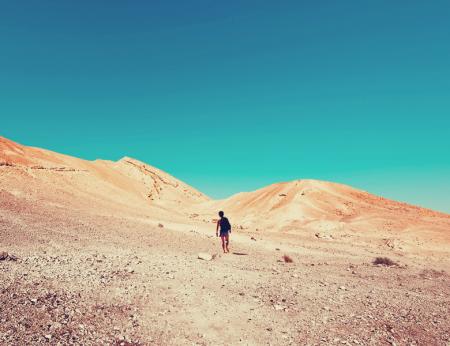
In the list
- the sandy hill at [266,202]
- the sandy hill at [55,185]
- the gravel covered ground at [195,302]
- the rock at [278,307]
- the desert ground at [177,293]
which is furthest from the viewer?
the sandy hill at [266,202]

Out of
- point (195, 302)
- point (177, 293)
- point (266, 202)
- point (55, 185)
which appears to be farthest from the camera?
point (266, 202)

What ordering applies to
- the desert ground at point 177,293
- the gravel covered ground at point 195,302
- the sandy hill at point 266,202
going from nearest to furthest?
1. the gravel covered ground at point 195,302
2. the desert ground at point 177,293
3. the sandy hill at point 266,202

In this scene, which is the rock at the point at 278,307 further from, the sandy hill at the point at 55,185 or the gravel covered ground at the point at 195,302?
the sandy hill at the point at 55,185

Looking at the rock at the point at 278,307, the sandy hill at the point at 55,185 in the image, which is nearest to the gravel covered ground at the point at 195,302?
the rock at the point at 278,307

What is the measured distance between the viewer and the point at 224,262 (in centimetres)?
1510

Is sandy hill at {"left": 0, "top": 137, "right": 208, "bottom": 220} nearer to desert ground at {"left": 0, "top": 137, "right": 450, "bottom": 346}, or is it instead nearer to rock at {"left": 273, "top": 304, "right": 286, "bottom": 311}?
desert ground at {"left": 0, "top": 137, "right": 450, "bottom": 346}

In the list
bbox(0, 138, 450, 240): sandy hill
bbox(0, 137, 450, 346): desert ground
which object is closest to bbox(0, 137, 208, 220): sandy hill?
bbox(0, 138, 450, 240): sandy hill

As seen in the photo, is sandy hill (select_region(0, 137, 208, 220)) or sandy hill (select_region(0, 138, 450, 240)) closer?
sandy hill (select_region(0, 137, 208, 220))

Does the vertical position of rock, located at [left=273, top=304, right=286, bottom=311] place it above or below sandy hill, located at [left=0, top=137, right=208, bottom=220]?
below

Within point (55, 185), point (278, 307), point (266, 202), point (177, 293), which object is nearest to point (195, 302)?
point (177, 293)

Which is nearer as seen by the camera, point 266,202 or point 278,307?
point 278,307

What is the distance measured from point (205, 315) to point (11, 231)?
37.7 ft

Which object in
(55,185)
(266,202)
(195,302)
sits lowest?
(195,302)

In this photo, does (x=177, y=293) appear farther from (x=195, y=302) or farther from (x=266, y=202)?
(x=266, y=202)
